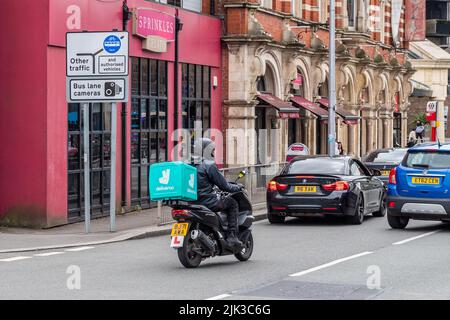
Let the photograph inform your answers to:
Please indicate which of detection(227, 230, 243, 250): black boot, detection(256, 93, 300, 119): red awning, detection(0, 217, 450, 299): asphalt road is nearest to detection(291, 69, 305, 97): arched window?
detection(256, 93, 300, 119): red awning

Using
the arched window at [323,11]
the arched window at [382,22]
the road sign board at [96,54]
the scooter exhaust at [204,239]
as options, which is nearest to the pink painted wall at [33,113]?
the road sign board at [96,54]

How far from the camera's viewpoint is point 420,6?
5619cm

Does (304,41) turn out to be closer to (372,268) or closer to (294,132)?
(294,132)

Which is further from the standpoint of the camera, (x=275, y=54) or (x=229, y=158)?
(x=275, y=54)

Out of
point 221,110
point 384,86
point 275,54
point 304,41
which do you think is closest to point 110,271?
point 221,110

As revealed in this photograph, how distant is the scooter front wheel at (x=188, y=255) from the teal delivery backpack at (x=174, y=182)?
534 mm

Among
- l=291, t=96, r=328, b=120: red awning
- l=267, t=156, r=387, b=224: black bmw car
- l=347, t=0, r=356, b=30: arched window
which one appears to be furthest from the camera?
l=347, t=0, r=356, b=30: arched window

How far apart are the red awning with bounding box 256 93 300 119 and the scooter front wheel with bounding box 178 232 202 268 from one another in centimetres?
1852

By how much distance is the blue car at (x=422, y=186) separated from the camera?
20.9m

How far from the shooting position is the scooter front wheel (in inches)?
582

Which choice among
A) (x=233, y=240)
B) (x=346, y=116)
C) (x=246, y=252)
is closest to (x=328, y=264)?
(x=246, y=252)

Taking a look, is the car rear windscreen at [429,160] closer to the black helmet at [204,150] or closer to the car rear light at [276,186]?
the car rear light at [276,186]

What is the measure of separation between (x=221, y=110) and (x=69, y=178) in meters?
10.0

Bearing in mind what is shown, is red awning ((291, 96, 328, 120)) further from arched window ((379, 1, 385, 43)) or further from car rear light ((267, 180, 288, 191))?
car rear light ((267, 180, 288, 191))
